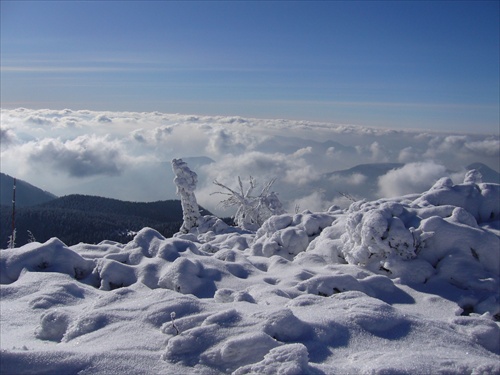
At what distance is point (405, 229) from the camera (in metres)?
12.5

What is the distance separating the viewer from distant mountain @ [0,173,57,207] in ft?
547

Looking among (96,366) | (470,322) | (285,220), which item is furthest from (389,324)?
(285,220)

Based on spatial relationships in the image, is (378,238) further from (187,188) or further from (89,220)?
(89,220)

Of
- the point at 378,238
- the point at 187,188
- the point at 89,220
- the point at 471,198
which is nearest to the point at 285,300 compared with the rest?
the point at 378,238

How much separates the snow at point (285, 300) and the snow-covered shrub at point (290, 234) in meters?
0.06

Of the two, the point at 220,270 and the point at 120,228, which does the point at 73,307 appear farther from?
the point at 120,228

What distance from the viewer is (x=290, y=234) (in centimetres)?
1606

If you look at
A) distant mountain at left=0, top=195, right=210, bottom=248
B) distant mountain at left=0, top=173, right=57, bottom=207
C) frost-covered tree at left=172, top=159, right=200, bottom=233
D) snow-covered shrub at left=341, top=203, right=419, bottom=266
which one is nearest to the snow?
snow-covered shrub at left=341, top=203, right=419, bottom=266

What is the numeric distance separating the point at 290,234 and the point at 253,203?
49.4 feet

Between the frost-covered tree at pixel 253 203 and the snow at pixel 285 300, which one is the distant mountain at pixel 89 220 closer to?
the frost-covered tree at pixel 253 203

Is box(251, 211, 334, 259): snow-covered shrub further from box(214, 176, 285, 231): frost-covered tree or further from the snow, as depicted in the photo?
box(214, 176, 285, 231): frost-covered tree

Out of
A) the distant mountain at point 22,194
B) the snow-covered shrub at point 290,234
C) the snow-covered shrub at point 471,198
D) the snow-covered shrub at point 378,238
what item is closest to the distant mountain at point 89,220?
the snow-covered shrub at point 290,234

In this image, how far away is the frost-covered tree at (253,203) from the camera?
101ft

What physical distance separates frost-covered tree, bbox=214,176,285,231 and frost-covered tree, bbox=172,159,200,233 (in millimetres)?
2149
